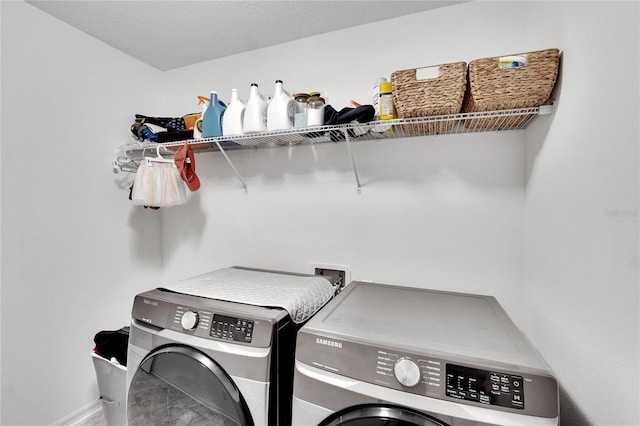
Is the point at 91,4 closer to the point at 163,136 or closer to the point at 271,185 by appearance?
the point at 163,136

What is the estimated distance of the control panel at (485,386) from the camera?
0.68 metres

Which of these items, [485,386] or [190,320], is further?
[190,320]

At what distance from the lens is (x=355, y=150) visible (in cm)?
170

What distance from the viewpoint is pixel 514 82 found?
1066 mm

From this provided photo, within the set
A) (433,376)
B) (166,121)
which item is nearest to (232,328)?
(433,376)

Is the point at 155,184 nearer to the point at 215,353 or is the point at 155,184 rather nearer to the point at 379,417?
the point at 215,353

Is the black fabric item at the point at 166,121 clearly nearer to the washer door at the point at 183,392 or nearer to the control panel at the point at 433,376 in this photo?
the washer door at the point at 183,392

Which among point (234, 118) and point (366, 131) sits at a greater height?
point (234, 118)

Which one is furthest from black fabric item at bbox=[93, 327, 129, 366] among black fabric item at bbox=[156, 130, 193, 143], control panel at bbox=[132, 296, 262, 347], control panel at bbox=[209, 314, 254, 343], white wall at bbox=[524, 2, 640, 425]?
white wall at bbox=[524, 2, 640, 425]

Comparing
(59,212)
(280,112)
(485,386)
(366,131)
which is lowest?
(485,386)

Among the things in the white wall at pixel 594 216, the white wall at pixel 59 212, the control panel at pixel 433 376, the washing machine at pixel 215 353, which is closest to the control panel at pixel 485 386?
the control panel at pixel 433 376

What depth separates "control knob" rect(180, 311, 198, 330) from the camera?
109cm

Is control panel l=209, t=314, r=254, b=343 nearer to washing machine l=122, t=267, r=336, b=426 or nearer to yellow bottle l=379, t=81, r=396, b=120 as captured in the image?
washing machine l=122, t=267, r=336, b=426

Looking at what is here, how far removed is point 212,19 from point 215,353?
186 centimetres
